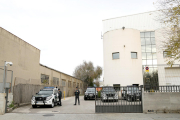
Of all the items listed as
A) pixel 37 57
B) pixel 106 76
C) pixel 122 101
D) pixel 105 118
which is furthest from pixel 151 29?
pixel 105 118

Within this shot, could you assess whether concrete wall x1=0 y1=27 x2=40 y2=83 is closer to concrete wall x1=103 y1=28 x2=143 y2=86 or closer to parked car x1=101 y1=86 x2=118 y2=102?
parked car x1=101 y1=86 x2=118 y2=102

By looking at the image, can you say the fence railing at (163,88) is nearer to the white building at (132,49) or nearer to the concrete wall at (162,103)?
the concrete wall at (162,103)

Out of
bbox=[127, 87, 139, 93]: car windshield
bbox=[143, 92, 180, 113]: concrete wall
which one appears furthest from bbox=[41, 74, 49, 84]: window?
bbox=[143, 92, 180, 113]: concrete wall

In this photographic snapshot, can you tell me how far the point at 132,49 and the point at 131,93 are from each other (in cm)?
1879

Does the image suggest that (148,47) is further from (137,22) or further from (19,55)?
(19,55)

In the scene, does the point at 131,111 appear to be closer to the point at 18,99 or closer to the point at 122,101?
the point at 122,101

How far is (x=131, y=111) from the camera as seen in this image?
11578mm

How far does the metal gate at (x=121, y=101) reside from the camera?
11516mm

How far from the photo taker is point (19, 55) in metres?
19.5

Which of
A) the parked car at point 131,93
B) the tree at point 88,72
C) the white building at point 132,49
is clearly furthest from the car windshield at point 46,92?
the tree at point 88,72

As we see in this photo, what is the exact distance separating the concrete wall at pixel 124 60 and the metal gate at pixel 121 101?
56.5 ft

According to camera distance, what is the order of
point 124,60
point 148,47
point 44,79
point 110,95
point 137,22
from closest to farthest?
point 110,95 → point 44,79 → point 124,60 → point 148,47 → point 137,22

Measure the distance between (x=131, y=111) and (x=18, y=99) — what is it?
9.67 metres

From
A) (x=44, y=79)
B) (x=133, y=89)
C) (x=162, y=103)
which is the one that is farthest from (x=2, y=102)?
(x=44, y=79)
